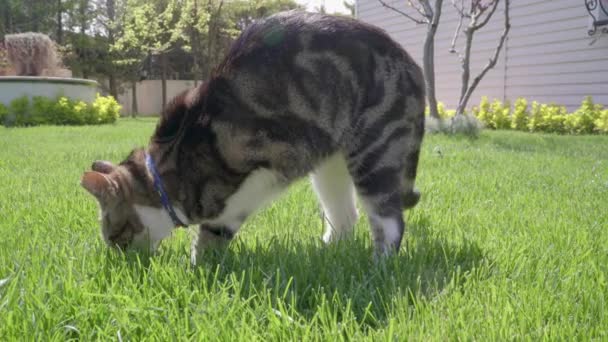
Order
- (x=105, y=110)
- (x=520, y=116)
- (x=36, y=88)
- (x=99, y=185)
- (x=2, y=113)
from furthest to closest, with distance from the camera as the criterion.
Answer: (x=105, y=110) → (x=36, y=88) → (x=2, y=113) → (x=520, y=116) → (x=99, y=185)

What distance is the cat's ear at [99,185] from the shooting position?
2240mm

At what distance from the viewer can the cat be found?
241cm

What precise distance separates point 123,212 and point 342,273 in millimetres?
1120

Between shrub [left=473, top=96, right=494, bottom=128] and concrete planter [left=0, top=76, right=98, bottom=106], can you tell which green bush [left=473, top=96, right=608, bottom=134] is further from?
concrete planter [left=0, top=76, right=98, bottom=106]

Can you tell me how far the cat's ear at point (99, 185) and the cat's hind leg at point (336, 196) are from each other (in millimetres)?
1120

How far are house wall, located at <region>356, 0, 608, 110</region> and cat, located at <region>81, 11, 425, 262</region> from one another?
879 cm

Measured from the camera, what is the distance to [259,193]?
2531 millimetres

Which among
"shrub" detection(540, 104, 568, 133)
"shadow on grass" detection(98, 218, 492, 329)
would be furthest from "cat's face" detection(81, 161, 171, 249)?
"shrub" detection(540, 104, 568, 133)

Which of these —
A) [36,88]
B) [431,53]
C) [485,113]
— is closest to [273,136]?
[431,53]

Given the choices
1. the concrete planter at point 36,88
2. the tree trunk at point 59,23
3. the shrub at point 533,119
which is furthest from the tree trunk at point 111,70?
the shrub at point 533,119

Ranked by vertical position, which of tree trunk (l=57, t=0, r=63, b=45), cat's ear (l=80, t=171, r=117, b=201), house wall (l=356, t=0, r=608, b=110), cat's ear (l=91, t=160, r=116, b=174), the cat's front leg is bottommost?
the cat's front leg

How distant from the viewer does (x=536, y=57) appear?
435 inches

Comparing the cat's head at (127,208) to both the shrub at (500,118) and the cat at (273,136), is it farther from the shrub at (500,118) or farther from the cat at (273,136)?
the shrub at (500,118)

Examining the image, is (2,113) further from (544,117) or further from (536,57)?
(536,57)
